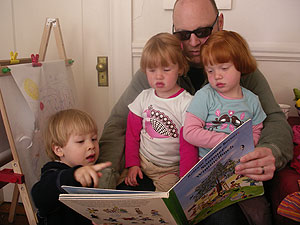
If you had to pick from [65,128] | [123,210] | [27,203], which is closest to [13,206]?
[27,203]

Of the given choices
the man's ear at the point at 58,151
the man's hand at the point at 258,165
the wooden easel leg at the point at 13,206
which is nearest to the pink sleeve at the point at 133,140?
the man's ear at the point at 58,151

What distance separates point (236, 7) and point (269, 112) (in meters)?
0.83

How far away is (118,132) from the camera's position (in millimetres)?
1457

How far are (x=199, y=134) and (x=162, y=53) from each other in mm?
385

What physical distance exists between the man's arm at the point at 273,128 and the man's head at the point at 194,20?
11.6 inches

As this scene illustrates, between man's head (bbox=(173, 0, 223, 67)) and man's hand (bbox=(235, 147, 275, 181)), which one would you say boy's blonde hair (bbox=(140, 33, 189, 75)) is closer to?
man's head (bbox=(173, 0, 223, 67))

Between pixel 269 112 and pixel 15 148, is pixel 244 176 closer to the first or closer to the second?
pixel 269 112

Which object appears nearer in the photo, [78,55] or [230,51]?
[230,51]

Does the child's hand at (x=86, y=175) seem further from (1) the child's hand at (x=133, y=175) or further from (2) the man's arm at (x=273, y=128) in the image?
(2) the man's arm at (x=273, y=128)

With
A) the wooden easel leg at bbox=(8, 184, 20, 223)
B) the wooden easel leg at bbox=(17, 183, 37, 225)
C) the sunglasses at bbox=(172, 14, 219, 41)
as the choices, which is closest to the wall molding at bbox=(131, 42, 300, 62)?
the sunglasses at bbox=(172, 14, 219, 41)

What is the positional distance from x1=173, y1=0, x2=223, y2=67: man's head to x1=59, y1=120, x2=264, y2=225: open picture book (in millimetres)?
673

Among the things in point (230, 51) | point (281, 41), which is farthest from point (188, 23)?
point (281, 41)

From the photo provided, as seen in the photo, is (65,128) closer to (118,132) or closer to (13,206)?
(118,132)

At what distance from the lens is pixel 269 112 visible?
1353 mm
